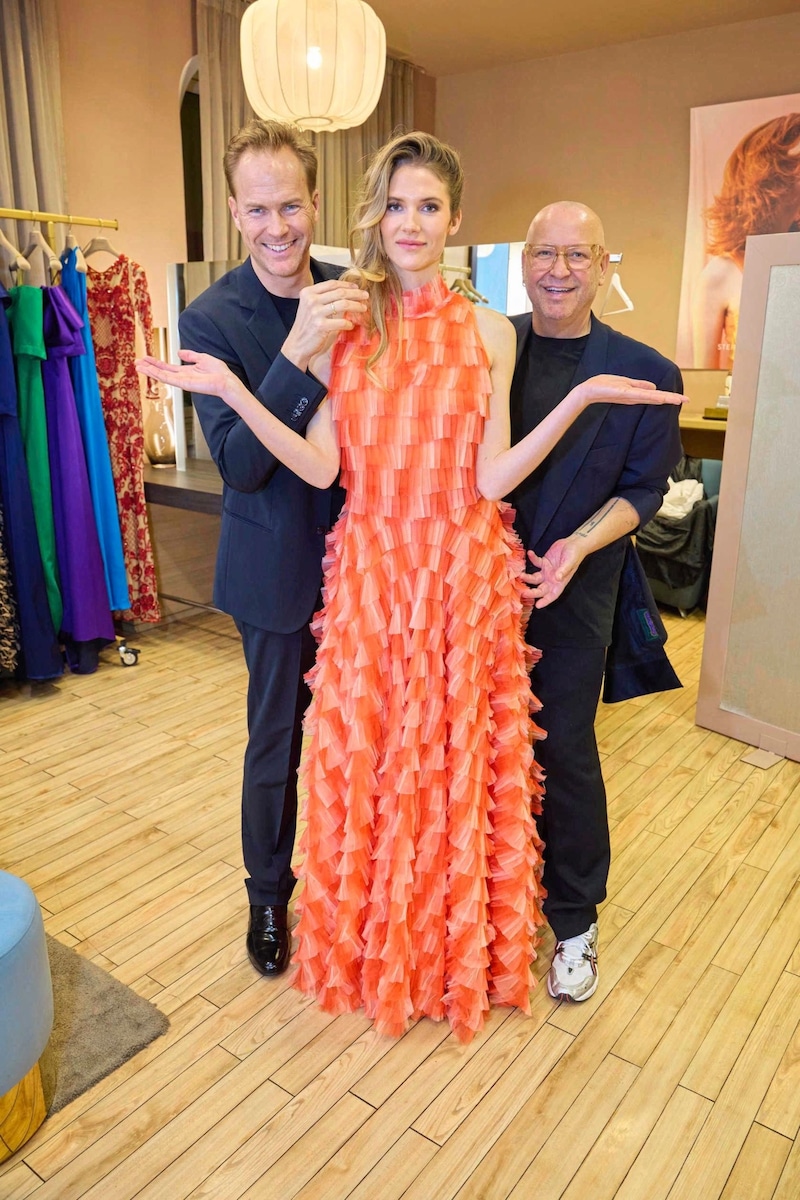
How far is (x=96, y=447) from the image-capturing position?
3342 millimetres

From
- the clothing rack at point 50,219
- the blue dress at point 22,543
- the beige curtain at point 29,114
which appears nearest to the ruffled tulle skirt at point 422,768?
the blue dress at point 22,543

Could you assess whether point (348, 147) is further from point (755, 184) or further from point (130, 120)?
point (755, 184)

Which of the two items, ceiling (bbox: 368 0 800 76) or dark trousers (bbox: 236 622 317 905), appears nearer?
dark trousers (bbox: 236 622 317 905)

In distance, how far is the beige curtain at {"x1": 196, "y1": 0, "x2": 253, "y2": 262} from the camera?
4.15 meters

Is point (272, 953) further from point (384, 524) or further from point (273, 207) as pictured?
point (273, 207)

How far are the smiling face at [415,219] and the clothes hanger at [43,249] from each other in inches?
88.3

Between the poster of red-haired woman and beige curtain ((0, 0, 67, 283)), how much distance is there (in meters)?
3.18

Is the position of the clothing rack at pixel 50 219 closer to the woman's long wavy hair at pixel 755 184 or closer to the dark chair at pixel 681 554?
the dark chair at pixel 681 554

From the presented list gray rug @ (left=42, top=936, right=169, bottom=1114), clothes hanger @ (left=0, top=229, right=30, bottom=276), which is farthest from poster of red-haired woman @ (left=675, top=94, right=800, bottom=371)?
gray rug @ (left=42, top=936, right=169, bottom=1114)

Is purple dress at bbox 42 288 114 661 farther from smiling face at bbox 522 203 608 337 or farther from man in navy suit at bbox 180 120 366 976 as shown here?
smiling face at bbox 522 203 608 337

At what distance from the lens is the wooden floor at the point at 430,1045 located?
4.63 feet

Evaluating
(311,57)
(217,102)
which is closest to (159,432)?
(217,102)

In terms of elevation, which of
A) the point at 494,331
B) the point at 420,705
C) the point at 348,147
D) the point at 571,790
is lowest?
the point at 571,790

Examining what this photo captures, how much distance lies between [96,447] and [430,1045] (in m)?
2.48
